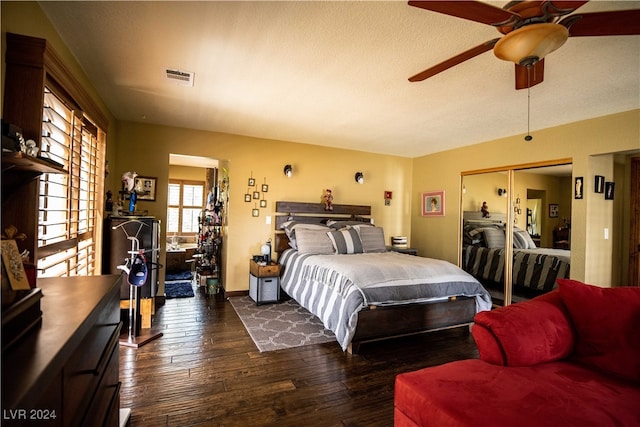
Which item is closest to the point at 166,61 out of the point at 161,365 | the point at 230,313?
the point at 161,365

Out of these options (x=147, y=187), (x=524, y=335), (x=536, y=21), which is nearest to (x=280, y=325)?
(x=524, y=335)

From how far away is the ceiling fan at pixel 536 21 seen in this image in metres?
1.31

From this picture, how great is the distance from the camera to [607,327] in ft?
5.35

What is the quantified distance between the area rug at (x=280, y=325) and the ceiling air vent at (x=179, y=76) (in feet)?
8.37

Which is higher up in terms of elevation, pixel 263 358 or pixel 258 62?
pixel 258 62

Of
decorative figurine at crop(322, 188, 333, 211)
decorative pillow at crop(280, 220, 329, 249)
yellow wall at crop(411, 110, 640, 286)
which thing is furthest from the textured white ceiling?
decorative pillow at crop(280, 220, 329, 249)

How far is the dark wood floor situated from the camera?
1.94m

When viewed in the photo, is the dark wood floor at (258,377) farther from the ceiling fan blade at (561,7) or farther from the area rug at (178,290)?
the ceiling fan blade at (561,7)

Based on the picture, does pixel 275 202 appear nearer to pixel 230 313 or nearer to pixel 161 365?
pixel 230 313

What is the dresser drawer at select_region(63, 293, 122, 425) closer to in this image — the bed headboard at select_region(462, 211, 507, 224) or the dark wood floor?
the dark wood floor

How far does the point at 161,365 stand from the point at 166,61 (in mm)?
2466

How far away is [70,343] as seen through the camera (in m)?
0.81

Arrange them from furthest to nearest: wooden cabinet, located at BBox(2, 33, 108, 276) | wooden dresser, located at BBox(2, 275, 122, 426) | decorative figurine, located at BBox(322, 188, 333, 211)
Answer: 1. decorative figurine, located at BBox(322, 188, 333, 211)
2. wooden cabinet, located at BBox(2, 33, 108, 276)
3. wooden dresser, located at BBox(2, 275, 122, 426)

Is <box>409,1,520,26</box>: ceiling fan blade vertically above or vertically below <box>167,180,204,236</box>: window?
above
